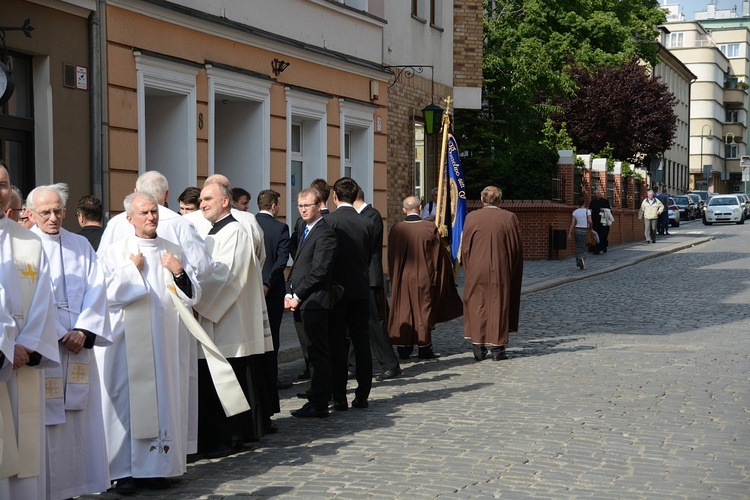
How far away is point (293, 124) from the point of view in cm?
2012

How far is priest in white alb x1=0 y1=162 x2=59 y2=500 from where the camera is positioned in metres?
5.97

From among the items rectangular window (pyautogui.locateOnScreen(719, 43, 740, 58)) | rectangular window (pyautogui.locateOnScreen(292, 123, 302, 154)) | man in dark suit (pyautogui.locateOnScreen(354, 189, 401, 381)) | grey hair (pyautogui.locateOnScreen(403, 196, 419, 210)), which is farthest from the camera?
rectangular window (pyautogui.locateOnScreen(719, 43, 740, 58))

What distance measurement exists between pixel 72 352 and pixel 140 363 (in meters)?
0.82

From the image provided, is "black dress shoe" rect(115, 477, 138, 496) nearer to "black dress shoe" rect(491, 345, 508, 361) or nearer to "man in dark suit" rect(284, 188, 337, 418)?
"man in dark suit" rect(284, 188, 337, 418)

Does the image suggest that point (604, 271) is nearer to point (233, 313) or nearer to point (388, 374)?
point (388, 374)

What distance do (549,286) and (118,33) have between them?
492 inches

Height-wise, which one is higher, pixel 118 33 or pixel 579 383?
pixel 118 33

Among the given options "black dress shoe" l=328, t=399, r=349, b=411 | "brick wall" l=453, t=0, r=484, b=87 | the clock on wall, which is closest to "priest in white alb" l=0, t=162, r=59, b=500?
"black dress shoe" l=328, t=399, r=349, b=411

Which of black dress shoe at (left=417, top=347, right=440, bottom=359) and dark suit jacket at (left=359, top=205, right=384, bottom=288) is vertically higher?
dark suit jacket at (left=359, top=205, right=384, bottom=288)

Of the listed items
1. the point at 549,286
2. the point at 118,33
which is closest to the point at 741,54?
the point at 549,286

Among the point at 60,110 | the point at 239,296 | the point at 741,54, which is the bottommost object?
the point at 239,296

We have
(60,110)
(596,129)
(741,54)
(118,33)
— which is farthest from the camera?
(741,54)

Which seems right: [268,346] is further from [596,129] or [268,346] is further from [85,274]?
[596,129]

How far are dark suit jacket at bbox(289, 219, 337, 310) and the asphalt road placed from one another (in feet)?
3.18
